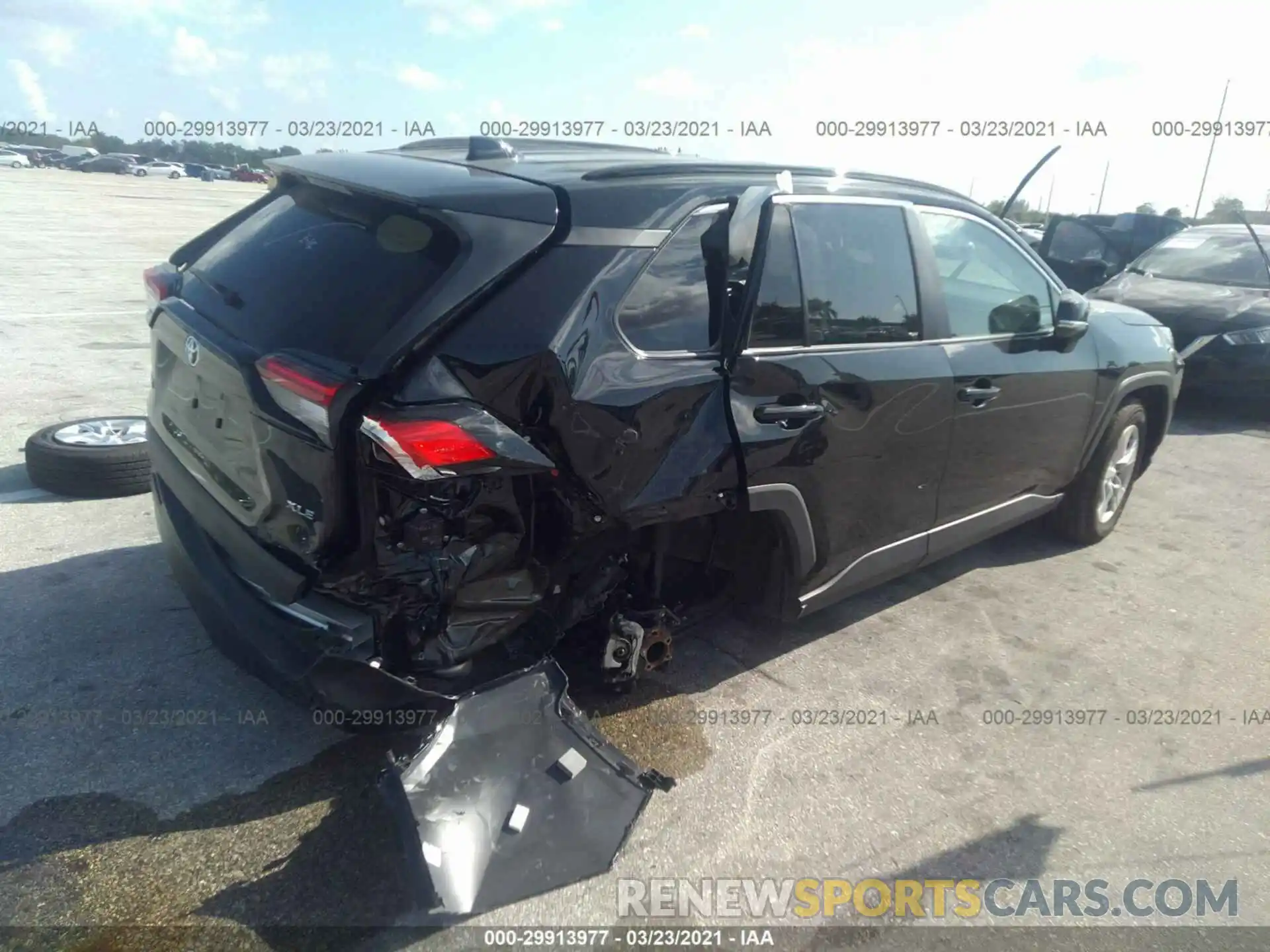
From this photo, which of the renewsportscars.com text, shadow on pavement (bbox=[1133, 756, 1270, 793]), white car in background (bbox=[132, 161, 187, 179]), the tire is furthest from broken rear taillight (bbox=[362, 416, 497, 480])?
white car in background (bbox=[132, 161, 187, 179])

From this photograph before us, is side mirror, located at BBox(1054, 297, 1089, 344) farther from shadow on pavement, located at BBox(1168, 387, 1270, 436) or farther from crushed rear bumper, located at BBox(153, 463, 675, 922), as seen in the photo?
shadow on pavement, located at BBox(1168, 387, 1270, 436)

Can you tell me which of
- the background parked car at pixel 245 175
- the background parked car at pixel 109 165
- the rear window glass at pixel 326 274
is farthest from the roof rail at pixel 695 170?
the background parked car at pixel 109 165

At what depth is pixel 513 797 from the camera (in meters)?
2.65

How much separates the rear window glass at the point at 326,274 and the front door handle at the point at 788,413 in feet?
3.76

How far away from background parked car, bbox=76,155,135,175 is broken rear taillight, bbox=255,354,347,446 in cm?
6301

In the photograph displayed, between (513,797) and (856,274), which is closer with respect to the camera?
(513,797)

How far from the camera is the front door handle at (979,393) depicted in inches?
153

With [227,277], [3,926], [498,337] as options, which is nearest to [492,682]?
[498,337]

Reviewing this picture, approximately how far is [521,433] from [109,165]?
218 ft

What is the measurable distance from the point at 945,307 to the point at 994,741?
1.72m

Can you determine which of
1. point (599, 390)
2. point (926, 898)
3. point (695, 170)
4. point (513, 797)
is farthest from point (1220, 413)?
point (513, 797)

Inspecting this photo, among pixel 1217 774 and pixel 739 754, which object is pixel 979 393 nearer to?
pixel 1217 774

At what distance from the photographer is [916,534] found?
4.00 metres

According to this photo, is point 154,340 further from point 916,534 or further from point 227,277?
point 916,534
